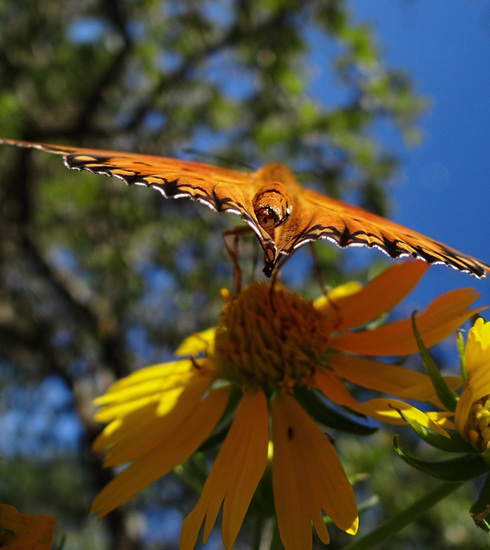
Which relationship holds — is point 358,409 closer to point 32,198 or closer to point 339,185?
point 339,185

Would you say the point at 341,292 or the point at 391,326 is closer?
the point at 391,326

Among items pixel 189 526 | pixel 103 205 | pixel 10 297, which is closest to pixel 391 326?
pixel 189 526

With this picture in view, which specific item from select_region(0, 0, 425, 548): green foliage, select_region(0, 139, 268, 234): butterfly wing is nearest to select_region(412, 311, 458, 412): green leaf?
select_region(0, 139, 268, 234): butterfly wing

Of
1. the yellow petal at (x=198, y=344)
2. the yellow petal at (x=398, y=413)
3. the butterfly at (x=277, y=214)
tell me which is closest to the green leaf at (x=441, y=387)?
the yellow petal at (x=398, y=413)

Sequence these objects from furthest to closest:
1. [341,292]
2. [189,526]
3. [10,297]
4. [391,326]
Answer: [10,297]
[341,292]
[391,326]
[189,526]

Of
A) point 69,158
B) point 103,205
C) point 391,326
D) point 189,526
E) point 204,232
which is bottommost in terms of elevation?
point 189,526

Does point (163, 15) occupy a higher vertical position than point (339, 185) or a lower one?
higher
